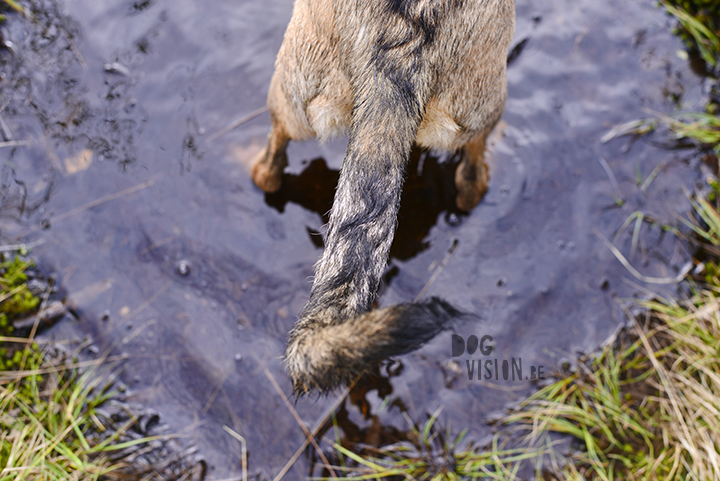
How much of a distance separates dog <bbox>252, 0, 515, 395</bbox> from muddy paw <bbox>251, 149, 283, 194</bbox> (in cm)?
124

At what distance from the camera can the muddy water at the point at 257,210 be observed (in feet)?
10.5

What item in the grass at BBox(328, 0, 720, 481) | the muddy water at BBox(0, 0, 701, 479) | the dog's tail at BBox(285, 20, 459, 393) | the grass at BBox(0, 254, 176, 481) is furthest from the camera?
the muddy water at BBox(0, 0, 701, 479)

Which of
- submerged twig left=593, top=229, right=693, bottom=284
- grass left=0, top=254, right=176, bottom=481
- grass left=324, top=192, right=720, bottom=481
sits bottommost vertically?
grass left=0, top=254, right=176, bottom=481

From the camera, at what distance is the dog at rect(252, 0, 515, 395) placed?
5.88ft

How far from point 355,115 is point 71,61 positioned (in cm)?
307

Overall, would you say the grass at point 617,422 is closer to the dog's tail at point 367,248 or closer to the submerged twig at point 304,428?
the submerged twig at point 304,428

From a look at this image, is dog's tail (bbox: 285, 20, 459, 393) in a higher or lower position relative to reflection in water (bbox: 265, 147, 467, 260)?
higher

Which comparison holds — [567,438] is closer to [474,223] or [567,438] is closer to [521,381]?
[521,381]

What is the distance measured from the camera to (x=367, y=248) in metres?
1.87

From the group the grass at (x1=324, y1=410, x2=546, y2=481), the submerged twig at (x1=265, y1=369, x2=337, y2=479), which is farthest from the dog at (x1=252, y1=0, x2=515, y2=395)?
the grass at (x1=324, y1=410, x2=546, y2=481)

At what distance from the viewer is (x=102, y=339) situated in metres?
3.21

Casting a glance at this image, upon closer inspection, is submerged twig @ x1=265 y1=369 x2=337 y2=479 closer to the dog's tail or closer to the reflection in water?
the reflection in water

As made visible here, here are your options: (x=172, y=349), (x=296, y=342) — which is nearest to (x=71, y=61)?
(x=172, y=349)

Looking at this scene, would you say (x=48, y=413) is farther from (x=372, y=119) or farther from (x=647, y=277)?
(x=647, y=277)
